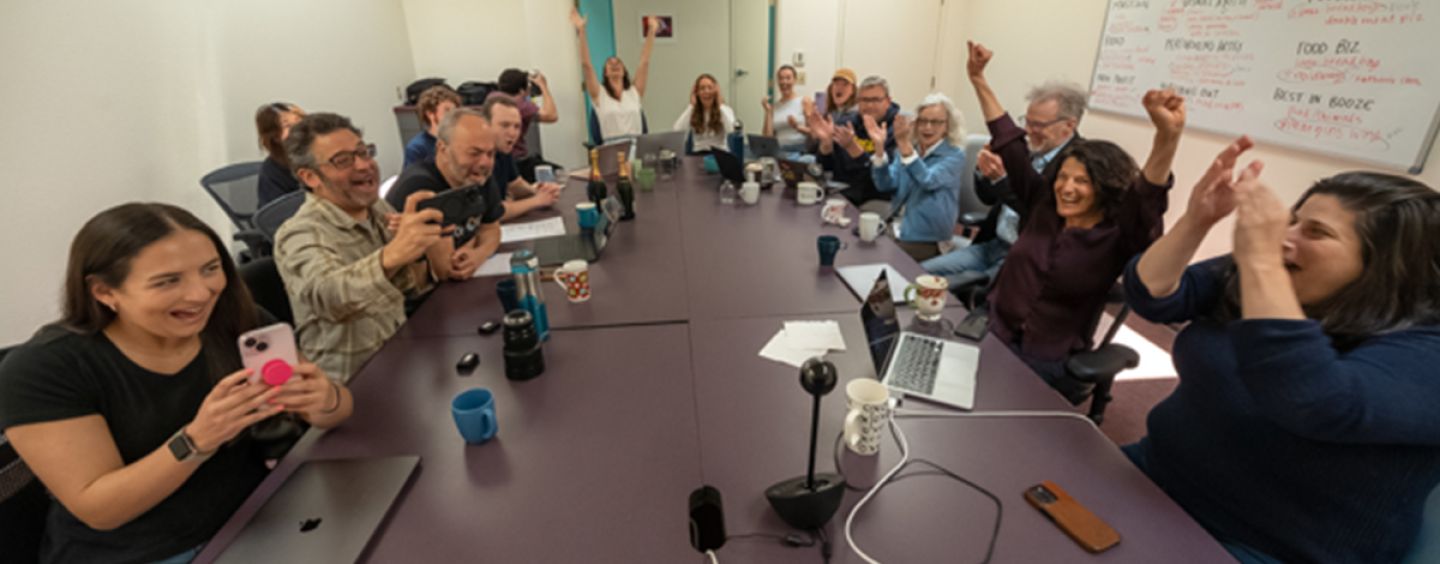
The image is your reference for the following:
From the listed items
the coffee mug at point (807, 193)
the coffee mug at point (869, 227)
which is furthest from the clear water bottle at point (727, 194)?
the coffee mug at point (869, 227)

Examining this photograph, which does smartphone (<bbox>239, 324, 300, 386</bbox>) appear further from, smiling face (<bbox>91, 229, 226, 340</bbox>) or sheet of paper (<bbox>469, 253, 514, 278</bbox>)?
sheet of paper (<bbox>469, 253, 514, 278</bbox>)

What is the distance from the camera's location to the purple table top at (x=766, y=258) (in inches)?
72.2

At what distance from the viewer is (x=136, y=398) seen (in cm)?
109

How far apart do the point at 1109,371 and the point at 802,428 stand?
89cm

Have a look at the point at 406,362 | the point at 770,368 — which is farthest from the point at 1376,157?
the point at 406,362

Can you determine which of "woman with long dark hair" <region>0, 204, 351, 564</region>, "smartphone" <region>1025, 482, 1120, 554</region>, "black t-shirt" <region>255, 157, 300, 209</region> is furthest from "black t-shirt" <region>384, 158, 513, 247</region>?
"smartphone" <region>1025, 482, 1120, 554</region>

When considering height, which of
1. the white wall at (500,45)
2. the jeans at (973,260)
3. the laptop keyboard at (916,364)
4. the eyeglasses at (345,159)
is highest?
the white wall at (500,45)

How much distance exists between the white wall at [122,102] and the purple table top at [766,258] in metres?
2.25

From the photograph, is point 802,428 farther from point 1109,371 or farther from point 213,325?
point 213,325

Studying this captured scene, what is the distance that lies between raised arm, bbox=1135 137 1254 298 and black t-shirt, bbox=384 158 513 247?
6.60 feet

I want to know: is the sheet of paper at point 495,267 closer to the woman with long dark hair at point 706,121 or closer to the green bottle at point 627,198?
the green bottle at point 627,198

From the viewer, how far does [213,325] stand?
1.24 metres

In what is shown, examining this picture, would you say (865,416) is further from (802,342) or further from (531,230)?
(531,230)

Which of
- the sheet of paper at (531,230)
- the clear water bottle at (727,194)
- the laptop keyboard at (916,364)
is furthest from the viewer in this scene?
the clear water bottle at (727,194)
